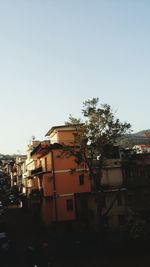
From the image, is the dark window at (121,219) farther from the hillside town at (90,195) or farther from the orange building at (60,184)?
the orange building at (60,184)

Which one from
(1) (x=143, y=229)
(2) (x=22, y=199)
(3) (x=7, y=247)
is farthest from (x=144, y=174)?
(2) (x=22, y=199)

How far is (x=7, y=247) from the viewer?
30078 mm

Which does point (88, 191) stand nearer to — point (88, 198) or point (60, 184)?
point (88, 198)

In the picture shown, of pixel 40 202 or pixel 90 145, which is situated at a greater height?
pixel 90 145

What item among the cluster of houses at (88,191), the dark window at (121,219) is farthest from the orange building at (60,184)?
the dark window at (121,219)

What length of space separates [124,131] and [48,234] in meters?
15.9

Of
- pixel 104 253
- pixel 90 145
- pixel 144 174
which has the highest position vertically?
pixel 90 145

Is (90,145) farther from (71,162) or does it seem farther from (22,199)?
(22,199)

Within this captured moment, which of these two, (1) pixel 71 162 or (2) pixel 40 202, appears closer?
(1) pixel 71 162

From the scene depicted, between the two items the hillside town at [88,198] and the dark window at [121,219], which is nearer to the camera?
the hillside town at [88,198]

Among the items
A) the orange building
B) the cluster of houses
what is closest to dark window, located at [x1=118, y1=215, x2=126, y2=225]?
the cluster of houses

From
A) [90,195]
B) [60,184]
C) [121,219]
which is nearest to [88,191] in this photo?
[90,195]

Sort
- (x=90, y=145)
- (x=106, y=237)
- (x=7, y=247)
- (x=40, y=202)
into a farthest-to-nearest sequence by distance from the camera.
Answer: (x=40, y=202) < (x=106, y=237) < (x=90, y=145) < (x=7, y=247)

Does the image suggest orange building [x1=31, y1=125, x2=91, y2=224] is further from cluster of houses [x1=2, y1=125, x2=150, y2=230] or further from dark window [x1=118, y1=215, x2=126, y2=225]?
dark window [x1=118, y1=215, x2=126, y2=225]
